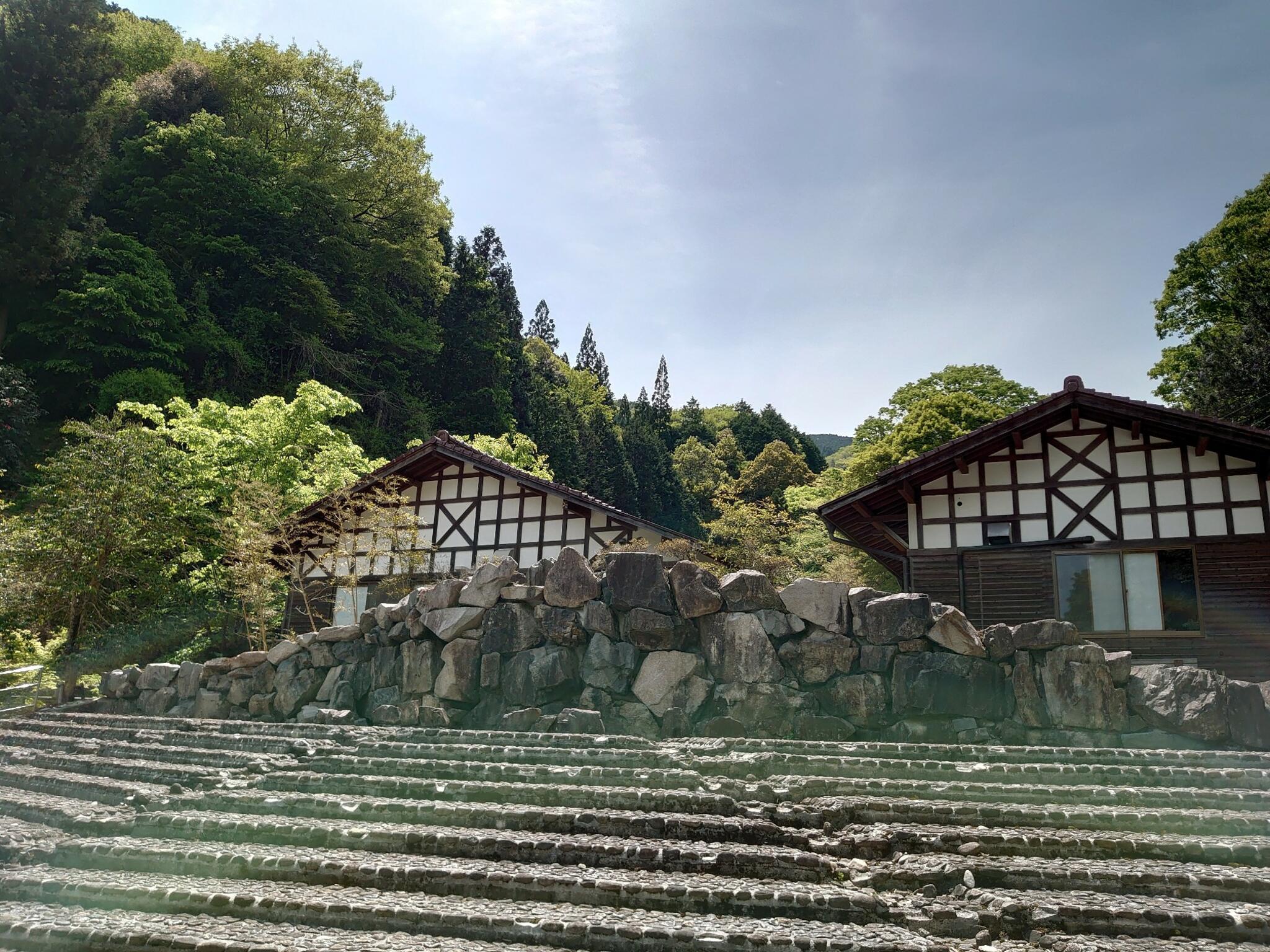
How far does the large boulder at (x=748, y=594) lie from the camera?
11.9 metres

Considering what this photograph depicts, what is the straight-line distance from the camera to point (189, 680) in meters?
14.7

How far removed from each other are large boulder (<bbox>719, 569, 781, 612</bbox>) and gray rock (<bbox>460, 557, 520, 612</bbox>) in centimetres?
328

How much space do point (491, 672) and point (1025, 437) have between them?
10.2 metres

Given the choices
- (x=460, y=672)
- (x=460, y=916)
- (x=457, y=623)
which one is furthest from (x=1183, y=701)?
(x=457, y=623)

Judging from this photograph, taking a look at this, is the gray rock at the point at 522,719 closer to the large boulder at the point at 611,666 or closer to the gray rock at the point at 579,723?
the gray rock at the point at 579,723

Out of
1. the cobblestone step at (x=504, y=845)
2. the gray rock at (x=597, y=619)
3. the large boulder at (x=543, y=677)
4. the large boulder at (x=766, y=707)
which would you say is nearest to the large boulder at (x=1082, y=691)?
the large boulder at (x=766, y=707)

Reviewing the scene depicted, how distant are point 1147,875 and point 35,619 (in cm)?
2139

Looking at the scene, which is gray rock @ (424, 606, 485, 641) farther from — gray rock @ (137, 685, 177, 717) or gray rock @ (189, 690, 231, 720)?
gray rock @ (137, 685, 177, 717)

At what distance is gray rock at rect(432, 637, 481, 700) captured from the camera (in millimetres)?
12711

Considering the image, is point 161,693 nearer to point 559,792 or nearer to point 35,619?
point 35,619

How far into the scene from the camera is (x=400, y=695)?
516 inches

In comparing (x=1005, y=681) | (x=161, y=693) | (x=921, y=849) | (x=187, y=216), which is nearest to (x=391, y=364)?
(x=187, y=216)

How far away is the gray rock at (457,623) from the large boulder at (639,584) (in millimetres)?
1439

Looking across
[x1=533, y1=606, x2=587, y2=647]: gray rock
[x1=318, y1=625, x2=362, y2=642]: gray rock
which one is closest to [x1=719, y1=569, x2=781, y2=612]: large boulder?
[x1=533, y1=606, x2=587, y2=647]: gray rock
